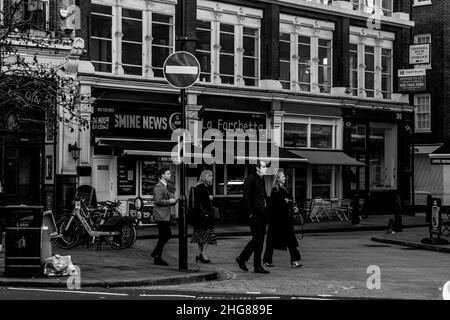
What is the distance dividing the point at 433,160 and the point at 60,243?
16093mm

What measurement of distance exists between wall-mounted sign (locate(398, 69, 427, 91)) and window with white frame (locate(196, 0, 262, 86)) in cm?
752

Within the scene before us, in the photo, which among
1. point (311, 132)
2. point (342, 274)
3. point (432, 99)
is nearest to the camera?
point (342, 274)

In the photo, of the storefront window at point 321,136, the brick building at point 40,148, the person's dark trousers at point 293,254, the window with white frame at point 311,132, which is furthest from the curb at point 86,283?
the storefront window at point 321,136

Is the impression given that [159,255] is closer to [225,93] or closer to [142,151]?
[142,151]

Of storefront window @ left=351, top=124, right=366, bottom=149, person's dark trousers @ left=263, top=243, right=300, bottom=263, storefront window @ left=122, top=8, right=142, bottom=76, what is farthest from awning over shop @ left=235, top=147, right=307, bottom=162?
person's dark trousers @ left=263, top=243, right=300, bottom=263

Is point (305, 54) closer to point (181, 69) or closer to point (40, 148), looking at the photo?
point (40, 148)

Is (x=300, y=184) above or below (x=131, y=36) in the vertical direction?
below

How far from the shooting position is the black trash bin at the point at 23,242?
44.5ft

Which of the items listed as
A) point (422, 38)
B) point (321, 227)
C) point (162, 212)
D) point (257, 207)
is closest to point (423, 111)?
point (422, 38)

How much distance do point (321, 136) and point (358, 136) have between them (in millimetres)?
2621

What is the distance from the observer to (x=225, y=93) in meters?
32.0

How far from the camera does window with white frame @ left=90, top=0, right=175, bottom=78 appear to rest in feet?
94.5

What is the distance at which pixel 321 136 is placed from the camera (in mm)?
36281
